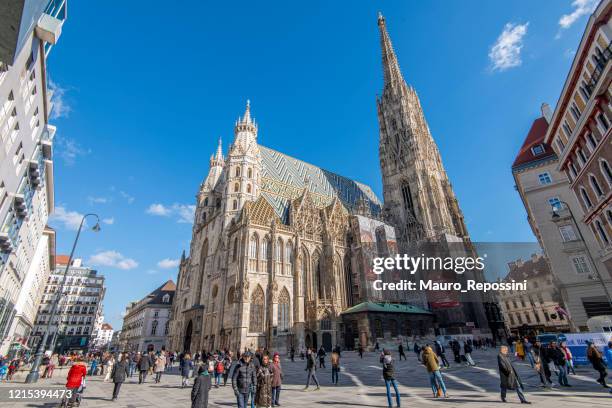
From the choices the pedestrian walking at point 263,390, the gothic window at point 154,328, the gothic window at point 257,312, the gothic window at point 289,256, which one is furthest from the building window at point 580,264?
the gothic window at point 154,328

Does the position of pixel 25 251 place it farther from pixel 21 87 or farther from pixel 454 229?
pixel 454 229

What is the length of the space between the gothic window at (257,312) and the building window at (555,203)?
2891cm

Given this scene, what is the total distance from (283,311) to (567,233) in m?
27.7

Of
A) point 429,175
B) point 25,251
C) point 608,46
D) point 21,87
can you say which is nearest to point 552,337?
point 608,46

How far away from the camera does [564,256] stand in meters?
23.2

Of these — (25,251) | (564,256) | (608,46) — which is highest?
(608,46)

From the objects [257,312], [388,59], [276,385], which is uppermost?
[388,59]

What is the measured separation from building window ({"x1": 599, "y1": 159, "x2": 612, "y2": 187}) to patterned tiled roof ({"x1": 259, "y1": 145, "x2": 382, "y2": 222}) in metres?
32.4

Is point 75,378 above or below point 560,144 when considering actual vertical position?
below

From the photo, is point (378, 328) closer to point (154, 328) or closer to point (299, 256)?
point (299, 256)

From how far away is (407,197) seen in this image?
54.4 meters

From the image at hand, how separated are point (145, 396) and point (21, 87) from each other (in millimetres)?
16096

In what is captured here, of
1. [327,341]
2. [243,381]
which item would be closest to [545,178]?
[327,341]

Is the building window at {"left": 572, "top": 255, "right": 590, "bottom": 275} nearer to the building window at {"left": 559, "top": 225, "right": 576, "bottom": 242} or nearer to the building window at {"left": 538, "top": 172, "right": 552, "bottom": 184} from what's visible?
the building window at {"left": 559, "top": 225, "right": 576, "bottom": 242}
